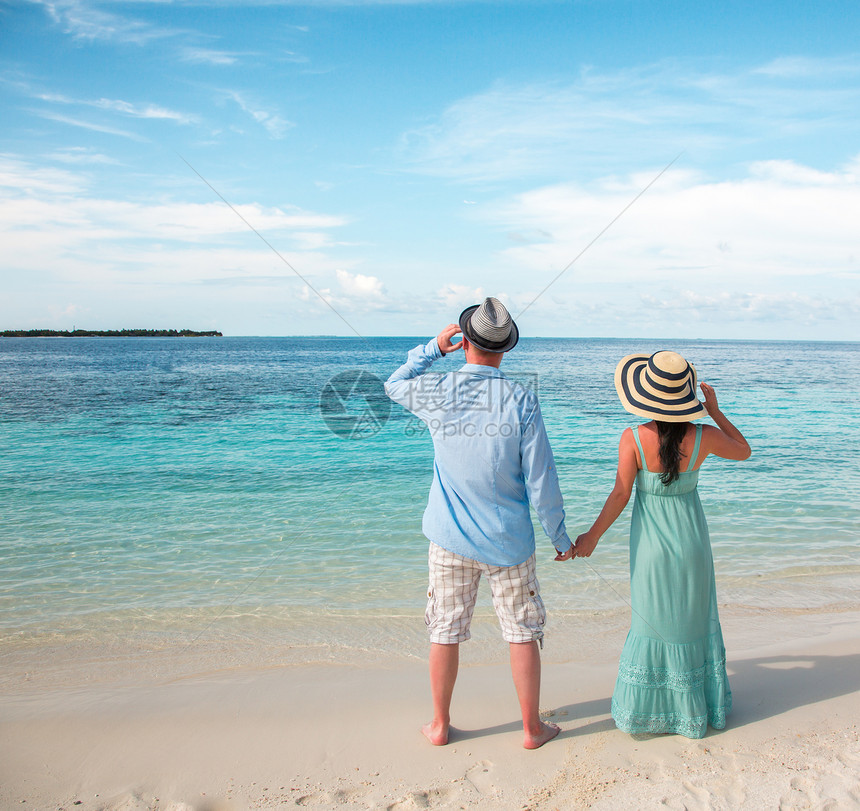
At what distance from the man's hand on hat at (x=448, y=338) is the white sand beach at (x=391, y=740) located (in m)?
1.89

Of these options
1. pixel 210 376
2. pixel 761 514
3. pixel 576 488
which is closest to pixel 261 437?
pixel 576 488

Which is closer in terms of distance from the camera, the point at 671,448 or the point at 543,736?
the point at 671,448

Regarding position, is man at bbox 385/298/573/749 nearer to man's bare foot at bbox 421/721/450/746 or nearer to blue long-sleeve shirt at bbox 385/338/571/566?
blue long-sleeve shirt at bbox 385/338/571/566

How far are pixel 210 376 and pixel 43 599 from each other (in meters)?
36.3

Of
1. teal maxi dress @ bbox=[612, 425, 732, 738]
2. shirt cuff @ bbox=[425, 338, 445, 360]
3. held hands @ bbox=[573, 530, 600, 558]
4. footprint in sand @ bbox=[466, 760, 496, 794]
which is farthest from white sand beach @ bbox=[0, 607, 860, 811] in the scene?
shirt cuff @ bbox=[425, 338, 445, 360]

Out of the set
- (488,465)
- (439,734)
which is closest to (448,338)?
(488,465)

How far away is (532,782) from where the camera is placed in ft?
8.19

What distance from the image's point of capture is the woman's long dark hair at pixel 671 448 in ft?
8.45

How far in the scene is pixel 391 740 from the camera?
2873 mm

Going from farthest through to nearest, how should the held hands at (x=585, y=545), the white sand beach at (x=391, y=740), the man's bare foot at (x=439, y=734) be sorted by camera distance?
the man's bare foot at (x=439, y=734) → the held hands at (x=585, y=545) → the white sand beach at (x=391, y=740)

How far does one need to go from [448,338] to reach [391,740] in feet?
6.54

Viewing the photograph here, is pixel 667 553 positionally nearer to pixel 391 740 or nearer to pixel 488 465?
pixel 488 465

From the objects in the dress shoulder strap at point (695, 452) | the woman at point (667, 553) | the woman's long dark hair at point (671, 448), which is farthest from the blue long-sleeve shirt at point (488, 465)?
the dress shoulder strap at point (695, 452)

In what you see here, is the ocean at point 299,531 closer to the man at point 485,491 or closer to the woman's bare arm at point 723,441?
the man at point 485,491
